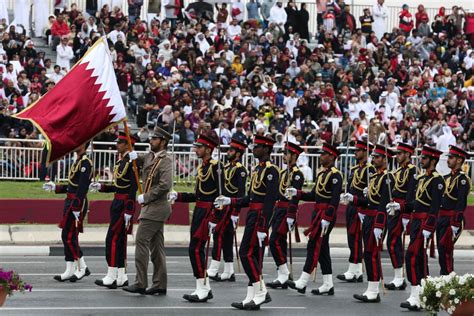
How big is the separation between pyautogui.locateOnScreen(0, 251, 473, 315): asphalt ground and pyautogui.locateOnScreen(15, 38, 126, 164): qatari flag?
5.75ft

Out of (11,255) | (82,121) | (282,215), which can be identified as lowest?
(11,255)

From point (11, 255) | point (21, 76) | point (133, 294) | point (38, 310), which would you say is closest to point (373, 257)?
point (133, 294)

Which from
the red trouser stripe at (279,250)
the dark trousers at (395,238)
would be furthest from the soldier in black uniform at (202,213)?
the dark trousers at (395,238)

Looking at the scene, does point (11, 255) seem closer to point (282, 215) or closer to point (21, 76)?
point (282, 215)

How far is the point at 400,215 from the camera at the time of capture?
58.3 feet

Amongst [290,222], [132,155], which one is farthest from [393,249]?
[132,155]

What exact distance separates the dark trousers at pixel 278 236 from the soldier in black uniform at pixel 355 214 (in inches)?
38.7

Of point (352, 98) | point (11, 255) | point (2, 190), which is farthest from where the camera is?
point (352, 98)

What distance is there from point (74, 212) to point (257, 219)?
275 centimetres

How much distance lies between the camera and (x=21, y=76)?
2853 cm

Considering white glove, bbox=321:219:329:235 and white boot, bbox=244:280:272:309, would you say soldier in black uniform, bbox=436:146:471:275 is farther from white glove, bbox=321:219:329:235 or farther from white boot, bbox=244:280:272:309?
white boot, bbox=244:280:272:309

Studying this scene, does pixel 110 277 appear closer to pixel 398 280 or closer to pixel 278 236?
pixel 278 236

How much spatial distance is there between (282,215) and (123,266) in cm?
234

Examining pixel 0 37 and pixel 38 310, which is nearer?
pixel 38 310
